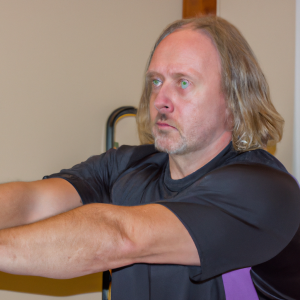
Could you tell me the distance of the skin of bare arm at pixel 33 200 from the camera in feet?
3.19

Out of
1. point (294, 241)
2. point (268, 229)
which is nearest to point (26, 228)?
point (268, 229)

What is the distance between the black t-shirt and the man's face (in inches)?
3.4

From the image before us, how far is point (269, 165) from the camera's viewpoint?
84 centimetres

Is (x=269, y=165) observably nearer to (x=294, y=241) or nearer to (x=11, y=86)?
(x=294, y=241)

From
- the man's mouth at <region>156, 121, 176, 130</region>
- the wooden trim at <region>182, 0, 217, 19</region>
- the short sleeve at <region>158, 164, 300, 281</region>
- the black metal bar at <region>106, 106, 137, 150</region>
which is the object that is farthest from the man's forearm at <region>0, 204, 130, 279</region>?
the wooden trim at <region>182, 0, 217, 19</region>

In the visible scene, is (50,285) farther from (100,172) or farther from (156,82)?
(156,82)

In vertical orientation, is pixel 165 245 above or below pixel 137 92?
below

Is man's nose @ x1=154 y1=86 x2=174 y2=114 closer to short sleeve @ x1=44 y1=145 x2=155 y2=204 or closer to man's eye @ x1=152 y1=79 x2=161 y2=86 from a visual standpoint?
man's eye @ x1=152 y1=79 x2=161 y2=86

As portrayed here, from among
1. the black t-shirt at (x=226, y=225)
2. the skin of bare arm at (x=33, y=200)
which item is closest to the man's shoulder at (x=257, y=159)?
the black t-shirt at (x=226, y=225)

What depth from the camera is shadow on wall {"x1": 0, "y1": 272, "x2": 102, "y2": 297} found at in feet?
4.97

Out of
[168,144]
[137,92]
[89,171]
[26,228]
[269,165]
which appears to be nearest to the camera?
[26,228]

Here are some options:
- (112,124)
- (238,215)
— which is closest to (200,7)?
(112,124)

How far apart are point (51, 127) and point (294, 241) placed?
1.17 metres

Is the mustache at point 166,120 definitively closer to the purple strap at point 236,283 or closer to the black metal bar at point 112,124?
the purple strap at point 236,283
